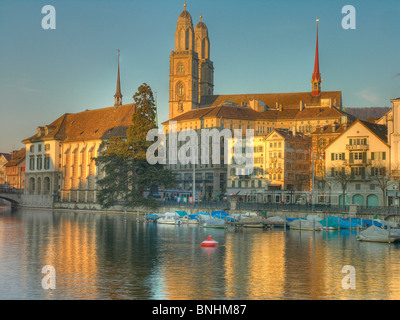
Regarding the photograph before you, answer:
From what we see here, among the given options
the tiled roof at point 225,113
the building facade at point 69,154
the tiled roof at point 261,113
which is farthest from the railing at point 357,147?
the building facade at point 69,154

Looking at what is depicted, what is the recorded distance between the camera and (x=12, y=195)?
5453 inches

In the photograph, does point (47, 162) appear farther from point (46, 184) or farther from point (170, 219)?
point (170, 219)

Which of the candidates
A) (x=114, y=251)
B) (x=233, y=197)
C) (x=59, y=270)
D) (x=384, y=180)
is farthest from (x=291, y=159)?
(x=59, y=270)

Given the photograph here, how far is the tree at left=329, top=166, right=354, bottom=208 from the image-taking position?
3351 inches

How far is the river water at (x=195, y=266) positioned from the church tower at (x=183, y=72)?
4269 inches

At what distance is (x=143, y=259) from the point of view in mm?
45375

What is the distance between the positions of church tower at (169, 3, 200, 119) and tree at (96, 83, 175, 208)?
236ft

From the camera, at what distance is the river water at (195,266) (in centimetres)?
3266

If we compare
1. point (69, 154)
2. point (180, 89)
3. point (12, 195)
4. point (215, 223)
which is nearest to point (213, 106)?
point (180, 89)

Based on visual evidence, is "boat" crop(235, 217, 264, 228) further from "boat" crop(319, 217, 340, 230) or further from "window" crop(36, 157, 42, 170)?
"window" crop(36, 157, 42, 170)

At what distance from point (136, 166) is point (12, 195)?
5186 cm
